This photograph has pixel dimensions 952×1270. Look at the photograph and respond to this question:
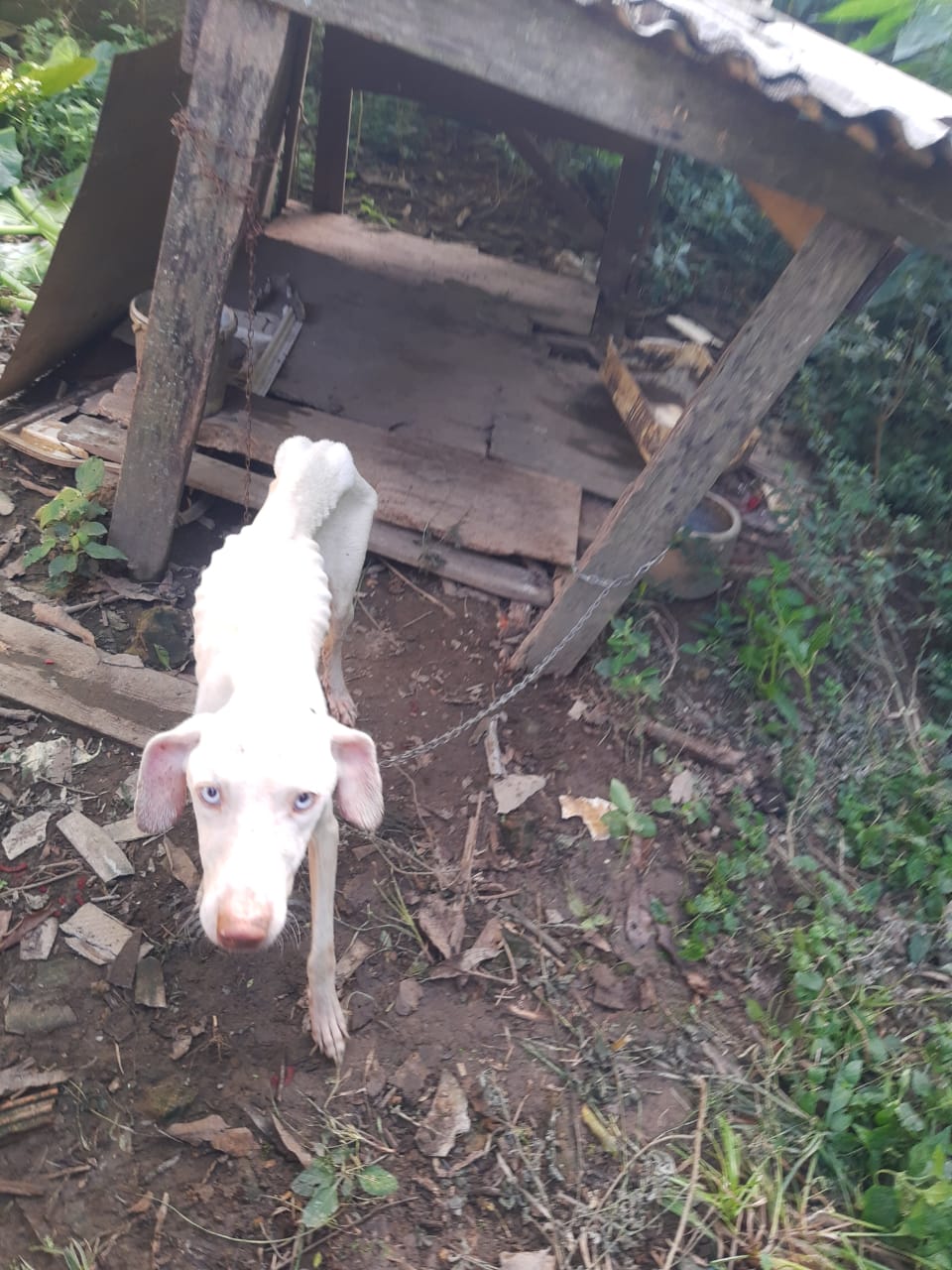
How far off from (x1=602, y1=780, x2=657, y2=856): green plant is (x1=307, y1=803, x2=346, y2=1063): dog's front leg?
1.44m

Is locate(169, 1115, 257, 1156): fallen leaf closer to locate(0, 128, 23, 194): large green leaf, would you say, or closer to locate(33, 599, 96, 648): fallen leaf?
locate(33, 599, 96, 648): fallen leaf

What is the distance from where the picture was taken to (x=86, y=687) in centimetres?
408

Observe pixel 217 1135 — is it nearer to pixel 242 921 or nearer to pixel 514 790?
pixel 242 921

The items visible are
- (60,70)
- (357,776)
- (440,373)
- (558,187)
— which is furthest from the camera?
(558,187)

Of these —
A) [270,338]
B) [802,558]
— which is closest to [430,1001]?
[802,558]

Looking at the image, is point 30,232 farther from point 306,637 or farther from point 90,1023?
point 90,1023

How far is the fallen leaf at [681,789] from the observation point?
4188 millimetres

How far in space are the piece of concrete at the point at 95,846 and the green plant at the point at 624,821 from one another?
2.16 meters

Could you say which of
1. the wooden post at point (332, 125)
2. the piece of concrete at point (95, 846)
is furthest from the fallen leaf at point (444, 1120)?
the wooden post at point (332, 125)

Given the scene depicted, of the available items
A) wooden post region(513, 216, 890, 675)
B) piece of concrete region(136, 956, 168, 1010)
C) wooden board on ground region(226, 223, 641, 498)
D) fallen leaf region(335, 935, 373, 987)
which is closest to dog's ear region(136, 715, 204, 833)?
piece of concrete region(136, 956, 168, 1010)

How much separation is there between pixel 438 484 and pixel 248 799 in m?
3.36

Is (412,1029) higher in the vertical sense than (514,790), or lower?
lower

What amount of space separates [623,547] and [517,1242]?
2.93 meters

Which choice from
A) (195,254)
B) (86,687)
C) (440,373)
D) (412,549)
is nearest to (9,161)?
(440,373)
